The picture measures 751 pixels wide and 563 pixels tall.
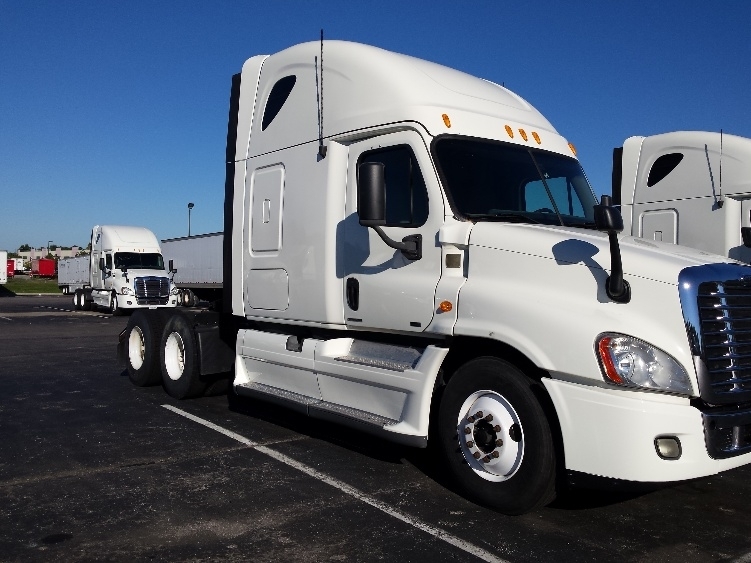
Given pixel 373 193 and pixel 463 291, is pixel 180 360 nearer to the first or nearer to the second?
pixel 373 193

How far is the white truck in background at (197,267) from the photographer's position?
8.65 m

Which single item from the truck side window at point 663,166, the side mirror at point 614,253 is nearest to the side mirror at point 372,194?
the side mirror at point 614,253

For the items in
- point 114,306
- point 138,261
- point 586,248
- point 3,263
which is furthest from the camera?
point 3,263

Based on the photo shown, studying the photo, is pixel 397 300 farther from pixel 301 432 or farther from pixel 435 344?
pixel 301 432

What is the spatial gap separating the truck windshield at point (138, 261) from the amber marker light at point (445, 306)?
2369cm

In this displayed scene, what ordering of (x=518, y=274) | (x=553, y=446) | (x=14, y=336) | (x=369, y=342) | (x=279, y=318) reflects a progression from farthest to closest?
(x=14, y=336) → (x=279, y=318) → (x=369, y=342) → (x=518, y=274) → (x=553, y=446)

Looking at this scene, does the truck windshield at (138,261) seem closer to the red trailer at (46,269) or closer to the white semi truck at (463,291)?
the white semi truck at (463,291)

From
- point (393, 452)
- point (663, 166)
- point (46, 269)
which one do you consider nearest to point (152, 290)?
point (663, 166)

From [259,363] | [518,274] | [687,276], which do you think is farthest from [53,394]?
[687,276]

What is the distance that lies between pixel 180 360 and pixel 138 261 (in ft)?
65.7

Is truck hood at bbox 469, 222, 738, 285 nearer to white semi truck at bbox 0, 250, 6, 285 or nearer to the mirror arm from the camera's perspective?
the mirror arm

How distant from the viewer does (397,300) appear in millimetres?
5547

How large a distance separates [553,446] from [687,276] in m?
1.31

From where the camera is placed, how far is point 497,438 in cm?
465
